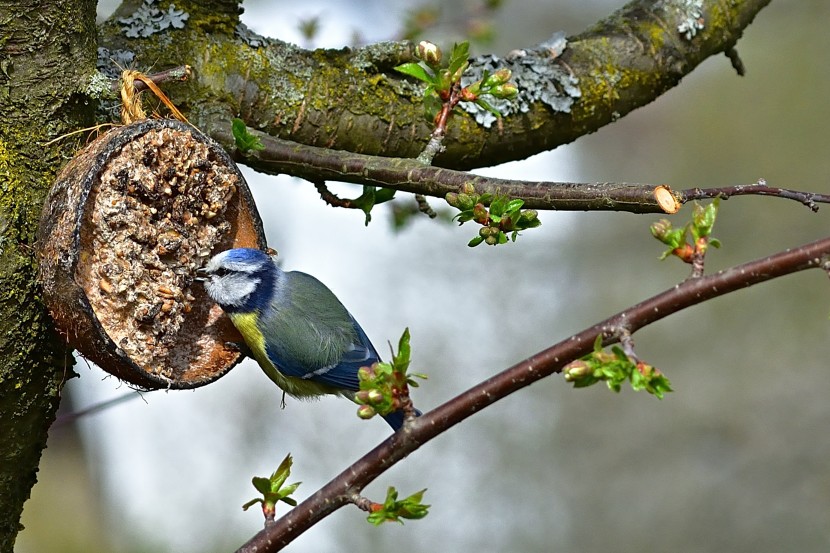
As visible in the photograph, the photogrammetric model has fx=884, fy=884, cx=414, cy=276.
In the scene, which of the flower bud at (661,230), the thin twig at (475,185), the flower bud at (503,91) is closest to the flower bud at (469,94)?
the flower bud at (503,91)

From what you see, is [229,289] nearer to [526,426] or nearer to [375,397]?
[375,397]

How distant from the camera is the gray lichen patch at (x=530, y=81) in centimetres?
256

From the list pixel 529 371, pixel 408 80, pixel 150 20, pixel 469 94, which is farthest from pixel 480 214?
pixel 150 20

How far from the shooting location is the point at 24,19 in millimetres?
1882

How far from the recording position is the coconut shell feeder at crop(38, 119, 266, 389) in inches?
70.7

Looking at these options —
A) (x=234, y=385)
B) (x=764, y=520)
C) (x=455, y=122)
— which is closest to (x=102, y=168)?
(x=455, y=122)

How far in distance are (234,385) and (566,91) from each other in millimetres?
5213

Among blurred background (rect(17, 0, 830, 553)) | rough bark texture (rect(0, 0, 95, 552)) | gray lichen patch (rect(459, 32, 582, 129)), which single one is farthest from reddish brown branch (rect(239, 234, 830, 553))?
blurred background (rect(17, 0, 830, 553))

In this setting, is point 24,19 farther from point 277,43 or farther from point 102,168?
point 277,43

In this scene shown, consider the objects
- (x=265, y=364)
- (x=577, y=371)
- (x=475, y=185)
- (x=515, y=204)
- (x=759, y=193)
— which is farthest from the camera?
(x=265, y=364)

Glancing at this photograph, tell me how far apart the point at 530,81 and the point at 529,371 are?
1369 mm

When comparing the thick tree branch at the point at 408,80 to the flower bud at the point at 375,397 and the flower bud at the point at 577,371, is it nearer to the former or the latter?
the flower bud at the point at 375,397

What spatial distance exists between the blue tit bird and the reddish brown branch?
3.06 feet

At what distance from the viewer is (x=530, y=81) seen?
2604mm
